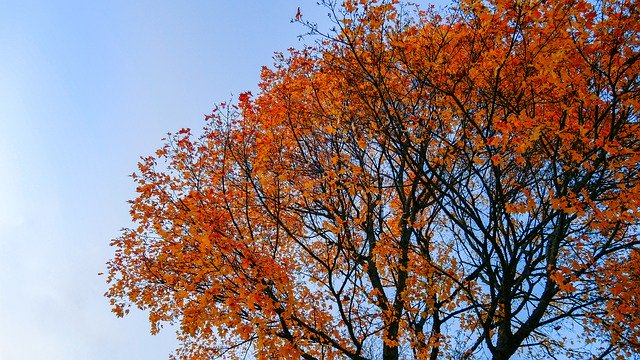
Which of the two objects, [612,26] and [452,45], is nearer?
[612,26]

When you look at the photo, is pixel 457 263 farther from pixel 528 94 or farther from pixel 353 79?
pixel 353 79

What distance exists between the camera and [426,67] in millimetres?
9320

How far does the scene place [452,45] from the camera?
10062mm

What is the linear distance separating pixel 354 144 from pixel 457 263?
3944 millimetres

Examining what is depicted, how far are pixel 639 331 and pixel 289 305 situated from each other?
846 centimetres

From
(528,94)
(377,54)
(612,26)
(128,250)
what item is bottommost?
(128,250)

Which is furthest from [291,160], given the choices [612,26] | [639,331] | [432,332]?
[639,331]

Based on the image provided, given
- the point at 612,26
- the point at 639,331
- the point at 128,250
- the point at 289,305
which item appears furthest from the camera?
the point at 128,250

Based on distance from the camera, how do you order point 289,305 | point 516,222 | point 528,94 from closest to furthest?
point 289,305, point 528,94, point 516,222

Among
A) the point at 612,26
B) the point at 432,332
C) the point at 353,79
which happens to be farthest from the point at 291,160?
the point at 612,26

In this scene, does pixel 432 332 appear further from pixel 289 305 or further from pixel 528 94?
pixel 528 94

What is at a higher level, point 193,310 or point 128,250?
point 128,250

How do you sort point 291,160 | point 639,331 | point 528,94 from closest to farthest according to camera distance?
1. point 528,94
2. point 639,331
3. point 291,160

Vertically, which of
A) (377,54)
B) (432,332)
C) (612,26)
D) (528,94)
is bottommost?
(432,332)
